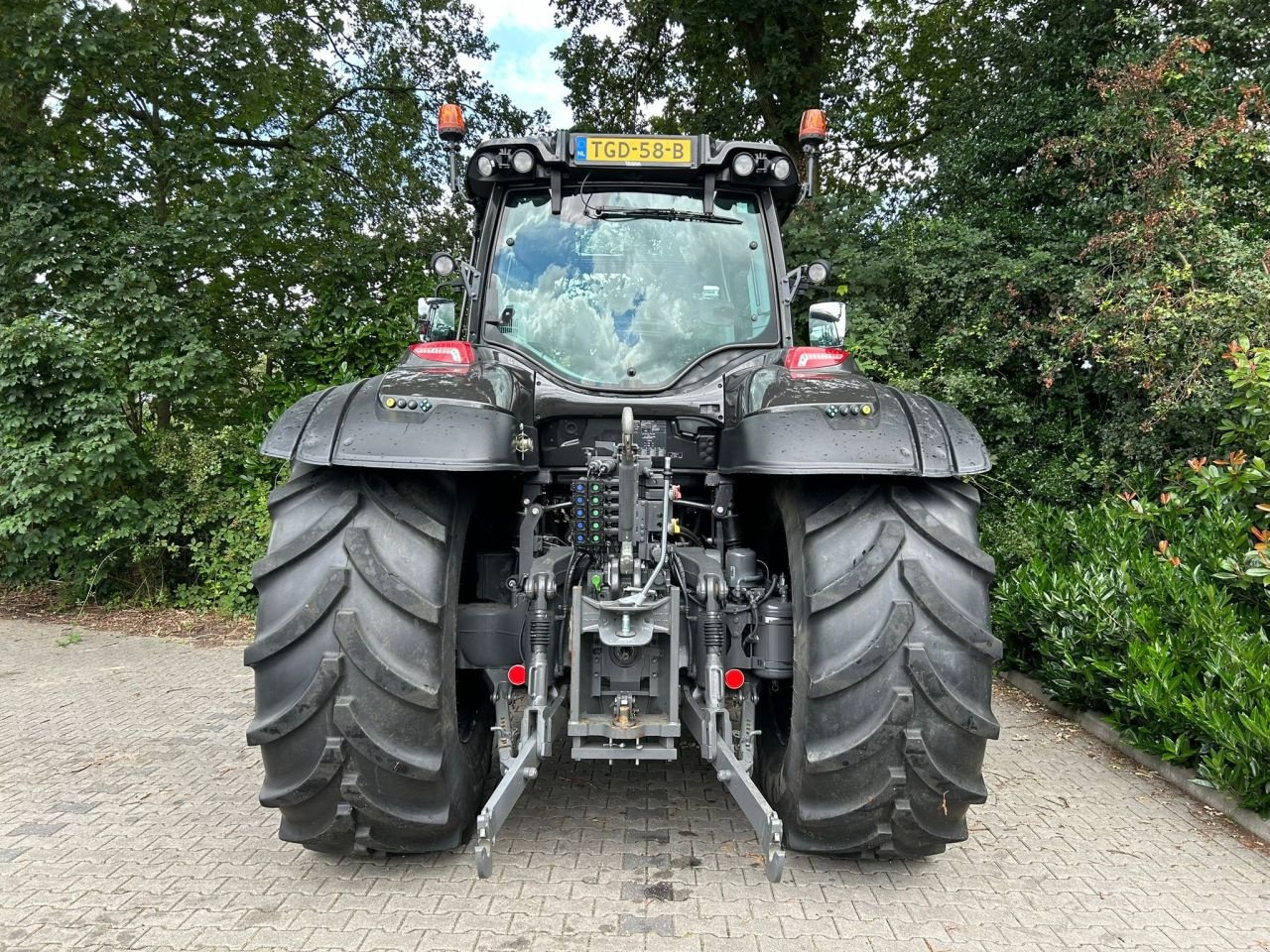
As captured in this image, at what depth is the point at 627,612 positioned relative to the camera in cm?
245

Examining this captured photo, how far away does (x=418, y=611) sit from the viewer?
2.40 m

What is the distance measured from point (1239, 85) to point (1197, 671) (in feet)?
15.1

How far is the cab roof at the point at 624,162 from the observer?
11.2ft

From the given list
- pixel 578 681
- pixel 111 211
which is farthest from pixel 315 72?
pixel 578 681

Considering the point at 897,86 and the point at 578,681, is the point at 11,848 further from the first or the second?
the point at 897,86

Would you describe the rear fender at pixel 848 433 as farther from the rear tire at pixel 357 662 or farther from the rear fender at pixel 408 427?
the rear tire at pixel 357 662

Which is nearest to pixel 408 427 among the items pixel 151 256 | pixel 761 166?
pixel 761 166

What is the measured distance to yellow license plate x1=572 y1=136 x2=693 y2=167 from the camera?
3420mm

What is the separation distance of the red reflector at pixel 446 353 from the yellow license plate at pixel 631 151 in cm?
108

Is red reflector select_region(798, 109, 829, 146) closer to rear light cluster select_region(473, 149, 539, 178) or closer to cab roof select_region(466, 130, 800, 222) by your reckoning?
cab roof select_region(466, 130, 800, 222)

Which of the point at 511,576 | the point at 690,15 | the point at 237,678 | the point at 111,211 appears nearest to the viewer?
the point at 511,576

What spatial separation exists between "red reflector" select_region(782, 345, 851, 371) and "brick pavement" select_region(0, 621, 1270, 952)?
172cm

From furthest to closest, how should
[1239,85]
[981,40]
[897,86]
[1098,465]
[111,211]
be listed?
1. [897,86]
2. [981,40]
3. [111,211]
4. [1098,465]
5. [1239,85]

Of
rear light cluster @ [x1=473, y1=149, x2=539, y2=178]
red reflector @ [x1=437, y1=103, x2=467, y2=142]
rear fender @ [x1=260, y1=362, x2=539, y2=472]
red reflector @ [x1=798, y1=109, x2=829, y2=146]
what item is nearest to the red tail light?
rear fender @ [x1=260, y1=362, x2=539, y2=472]
